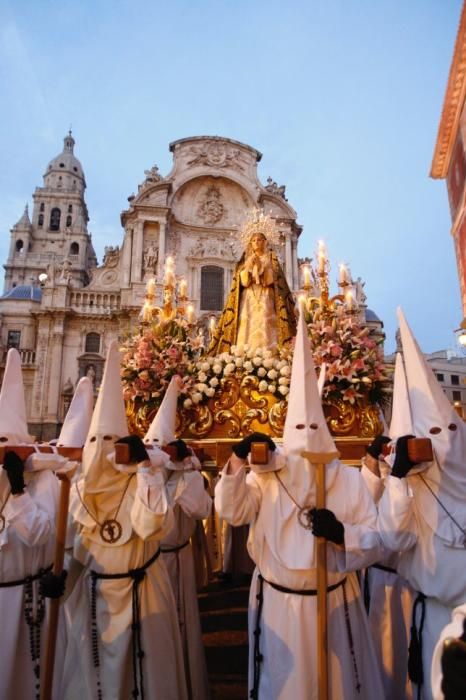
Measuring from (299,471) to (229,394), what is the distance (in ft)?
10.2

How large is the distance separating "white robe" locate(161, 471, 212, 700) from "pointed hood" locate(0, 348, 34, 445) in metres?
1.39

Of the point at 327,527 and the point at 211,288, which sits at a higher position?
the point at 211,288

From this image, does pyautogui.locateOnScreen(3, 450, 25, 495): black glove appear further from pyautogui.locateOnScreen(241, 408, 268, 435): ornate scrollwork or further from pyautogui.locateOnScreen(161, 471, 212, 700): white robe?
pyautogui.locateOnScreen(241, 408, 268, 435): ornate scrollwork

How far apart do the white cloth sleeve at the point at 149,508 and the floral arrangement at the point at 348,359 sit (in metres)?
3.01

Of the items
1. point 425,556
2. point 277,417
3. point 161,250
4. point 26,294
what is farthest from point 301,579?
point 26,294

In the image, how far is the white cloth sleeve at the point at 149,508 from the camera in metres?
2.74

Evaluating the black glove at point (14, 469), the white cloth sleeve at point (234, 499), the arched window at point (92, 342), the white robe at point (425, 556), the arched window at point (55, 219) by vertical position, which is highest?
the arched window at point (55, 219)

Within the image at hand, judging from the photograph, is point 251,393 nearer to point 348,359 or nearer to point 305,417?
point 348,359

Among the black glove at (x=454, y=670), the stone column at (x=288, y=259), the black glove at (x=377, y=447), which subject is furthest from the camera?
the stone column at (x=288, y=259)

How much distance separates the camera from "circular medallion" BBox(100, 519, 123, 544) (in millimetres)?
2988

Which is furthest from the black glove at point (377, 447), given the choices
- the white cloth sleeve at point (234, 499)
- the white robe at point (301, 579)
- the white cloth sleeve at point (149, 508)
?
the white cloth sleeve at point (149, 508)

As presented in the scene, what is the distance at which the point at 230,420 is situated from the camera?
576 cm

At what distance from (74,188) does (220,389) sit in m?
48.8

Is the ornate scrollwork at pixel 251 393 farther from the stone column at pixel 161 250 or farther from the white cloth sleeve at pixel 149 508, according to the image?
the stone column at pixel 161 250
